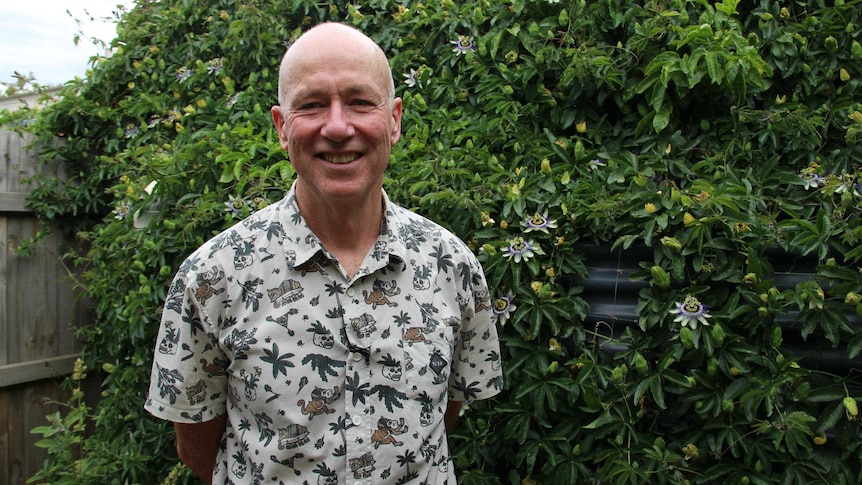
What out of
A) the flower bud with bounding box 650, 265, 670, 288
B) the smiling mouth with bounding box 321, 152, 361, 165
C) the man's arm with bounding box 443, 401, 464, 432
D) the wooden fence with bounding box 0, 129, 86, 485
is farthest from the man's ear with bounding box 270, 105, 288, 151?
the wooden fence with bounding box 0, 129, 86, 485

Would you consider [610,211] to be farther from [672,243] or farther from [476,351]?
[476,351]

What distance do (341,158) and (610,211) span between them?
98 centimetres

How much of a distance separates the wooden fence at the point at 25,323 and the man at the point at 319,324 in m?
2.54

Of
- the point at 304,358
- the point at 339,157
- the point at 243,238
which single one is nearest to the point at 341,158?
the point at 339,157

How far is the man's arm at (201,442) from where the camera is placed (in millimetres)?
1470

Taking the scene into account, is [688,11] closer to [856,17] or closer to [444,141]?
[856,17]

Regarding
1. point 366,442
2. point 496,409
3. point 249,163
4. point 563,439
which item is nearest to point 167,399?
point 366,442

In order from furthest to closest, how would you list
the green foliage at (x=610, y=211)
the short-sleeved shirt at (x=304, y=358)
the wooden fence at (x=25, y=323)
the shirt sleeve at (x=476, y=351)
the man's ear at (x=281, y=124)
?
1. the wooden fence at (x=25, y=323)
2. the green foliage at (x=610, y=211)
3. the shirt sleeve at (x=476, y=351)
4. the man's ear at (x=281, y=124)
5. the short-sleeved shirt at (x=304, y=358)

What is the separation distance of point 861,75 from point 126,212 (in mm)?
2895

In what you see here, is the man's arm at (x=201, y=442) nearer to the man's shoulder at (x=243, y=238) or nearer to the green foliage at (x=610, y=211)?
the man's shoulder at (x=243, y=238)

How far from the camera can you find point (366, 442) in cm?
132

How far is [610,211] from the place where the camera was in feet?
6.63

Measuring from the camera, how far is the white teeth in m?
1.36

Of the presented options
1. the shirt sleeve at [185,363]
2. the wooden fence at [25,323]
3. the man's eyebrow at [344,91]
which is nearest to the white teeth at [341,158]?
the man's eyebrow at [344,91]
